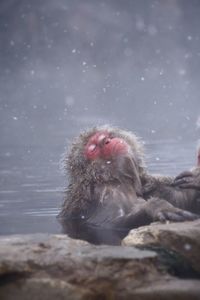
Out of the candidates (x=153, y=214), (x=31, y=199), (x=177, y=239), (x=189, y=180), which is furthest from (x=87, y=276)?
(x=31, y=199)

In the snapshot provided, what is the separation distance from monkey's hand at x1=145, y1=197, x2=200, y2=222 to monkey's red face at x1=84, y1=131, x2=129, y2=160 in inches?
23.9

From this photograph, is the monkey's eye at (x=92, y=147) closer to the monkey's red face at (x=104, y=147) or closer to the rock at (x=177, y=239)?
the monkey's red face at (x=104, y=147)

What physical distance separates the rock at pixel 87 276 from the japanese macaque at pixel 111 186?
100 centimetres

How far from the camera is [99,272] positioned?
174cm

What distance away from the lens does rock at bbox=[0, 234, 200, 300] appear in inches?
64.5

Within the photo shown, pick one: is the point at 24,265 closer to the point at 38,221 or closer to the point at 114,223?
the point at 114,223

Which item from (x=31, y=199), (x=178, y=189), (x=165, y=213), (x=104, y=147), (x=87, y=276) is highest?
(x=104, y=147)

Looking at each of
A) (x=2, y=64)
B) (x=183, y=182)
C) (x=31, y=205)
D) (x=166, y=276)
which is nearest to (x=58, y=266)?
(x=166, y=276)

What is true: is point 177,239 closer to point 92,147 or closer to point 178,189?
point 178,189

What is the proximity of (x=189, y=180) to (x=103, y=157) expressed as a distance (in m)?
0.55

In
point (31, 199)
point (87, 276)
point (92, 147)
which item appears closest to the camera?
point (87, 276)

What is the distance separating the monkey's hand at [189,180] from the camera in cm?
297

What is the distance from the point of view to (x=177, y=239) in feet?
6.55

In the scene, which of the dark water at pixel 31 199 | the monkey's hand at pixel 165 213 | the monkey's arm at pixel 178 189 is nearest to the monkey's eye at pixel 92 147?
the monkey's arm at pixel 178 189
